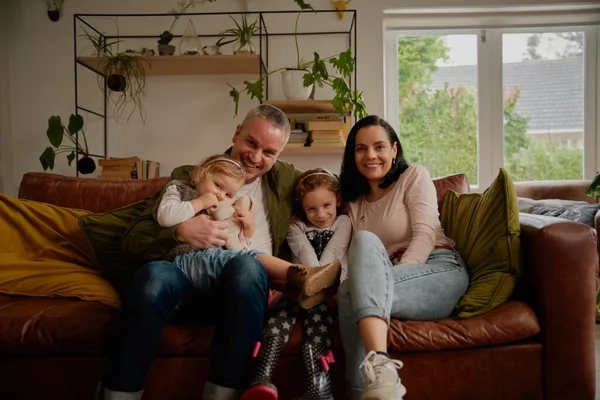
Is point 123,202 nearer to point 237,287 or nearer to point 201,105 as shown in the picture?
point 237,287

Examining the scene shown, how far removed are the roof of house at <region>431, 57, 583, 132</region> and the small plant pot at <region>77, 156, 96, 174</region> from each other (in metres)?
2.66

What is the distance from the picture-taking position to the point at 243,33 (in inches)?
134

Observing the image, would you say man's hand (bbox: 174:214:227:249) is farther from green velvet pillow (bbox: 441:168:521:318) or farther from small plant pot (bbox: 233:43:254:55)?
small plant pot (bbox: 233:43:254:55)

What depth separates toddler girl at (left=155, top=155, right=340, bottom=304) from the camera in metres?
1.48

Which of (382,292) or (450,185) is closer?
(382,292)

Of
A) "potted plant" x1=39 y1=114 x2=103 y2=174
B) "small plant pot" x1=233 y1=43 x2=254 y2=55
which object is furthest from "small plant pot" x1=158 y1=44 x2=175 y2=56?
"potted plant" x1=39 y1=114 x2=103 y2=174

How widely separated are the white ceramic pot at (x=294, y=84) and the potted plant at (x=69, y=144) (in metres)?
1.42

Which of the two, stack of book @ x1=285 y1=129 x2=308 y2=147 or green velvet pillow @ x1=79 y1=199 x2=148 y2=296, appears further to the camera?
stack of book @ x1=285 y1=129 x2=308 y2=147

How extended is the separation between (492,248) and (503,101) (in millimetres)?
2598

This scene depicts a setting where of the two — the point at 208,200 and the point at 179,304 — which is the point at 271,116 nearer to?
the point at 208,200

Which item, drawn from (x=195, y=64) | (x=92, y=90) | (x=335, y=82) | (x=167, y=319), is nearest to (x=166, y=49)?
(x=195, y=64)

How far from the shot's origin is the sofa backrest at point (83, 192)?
2096 millimetres

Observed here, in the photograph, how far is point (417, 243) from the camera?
1.70 metres

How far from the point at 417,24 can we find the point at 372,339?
3.16m
